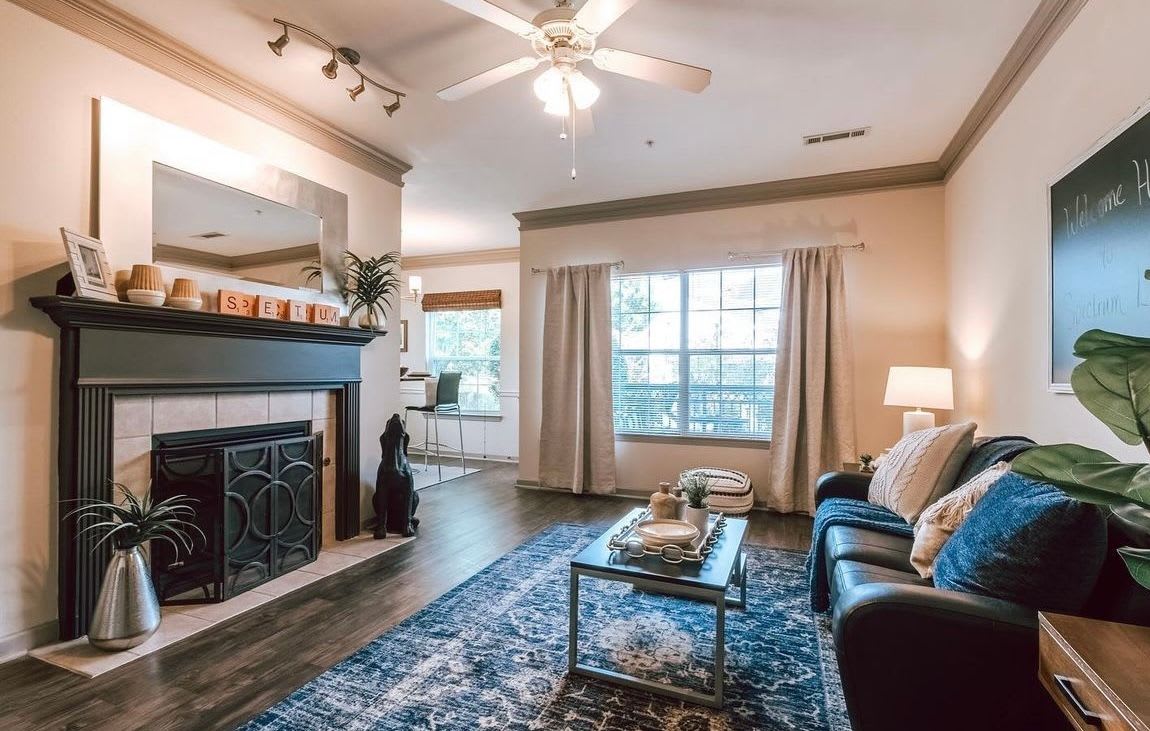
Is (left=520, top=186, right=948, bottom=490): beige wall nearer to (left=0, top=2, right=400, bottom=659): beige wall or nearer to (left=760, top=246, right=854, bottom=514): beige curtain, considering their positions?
(left=760, top=246, right=854, bottom=514): beige curtain

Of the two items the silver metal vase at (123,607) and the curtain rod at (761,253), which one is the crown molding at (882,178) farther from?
the silver metal vase at (123,607)

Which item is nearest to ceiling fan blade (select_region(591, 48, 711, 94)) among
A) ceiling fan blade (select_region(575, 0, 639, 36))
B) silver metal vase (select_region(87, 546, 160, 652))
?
ceiling fan blade (select_region(575, 0, 639, 36))

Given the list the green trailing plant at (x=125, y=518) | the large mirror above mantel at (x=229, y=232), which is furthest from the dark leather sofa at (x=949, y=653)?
the large mirror above mantel at (x=229, y=232)

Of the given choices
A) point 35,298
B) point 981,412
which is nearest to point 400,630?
point 35,298

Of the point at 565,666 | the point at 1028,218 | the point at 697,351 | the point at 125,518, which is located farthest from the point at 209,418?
the point at 1028,218

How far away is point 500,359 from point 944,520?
5568 millimetres

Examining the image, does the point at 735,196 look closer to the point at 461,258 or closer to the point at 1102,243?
the point at 1102,243

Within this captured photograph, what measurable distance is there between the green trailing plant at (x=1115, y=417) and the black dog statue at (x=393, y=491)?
11.2 ft

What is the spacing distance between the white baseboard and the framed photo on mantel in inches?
54.2

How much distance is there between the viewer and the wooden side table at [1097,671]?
844mm

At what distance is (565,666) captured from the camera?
2072 mm

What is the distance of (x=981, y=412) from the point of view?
3215mm

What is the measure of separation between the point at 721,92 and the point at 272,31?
92.1 inches

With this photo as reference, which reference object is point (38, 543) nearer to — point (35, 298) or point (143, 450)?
point (143, 450)
